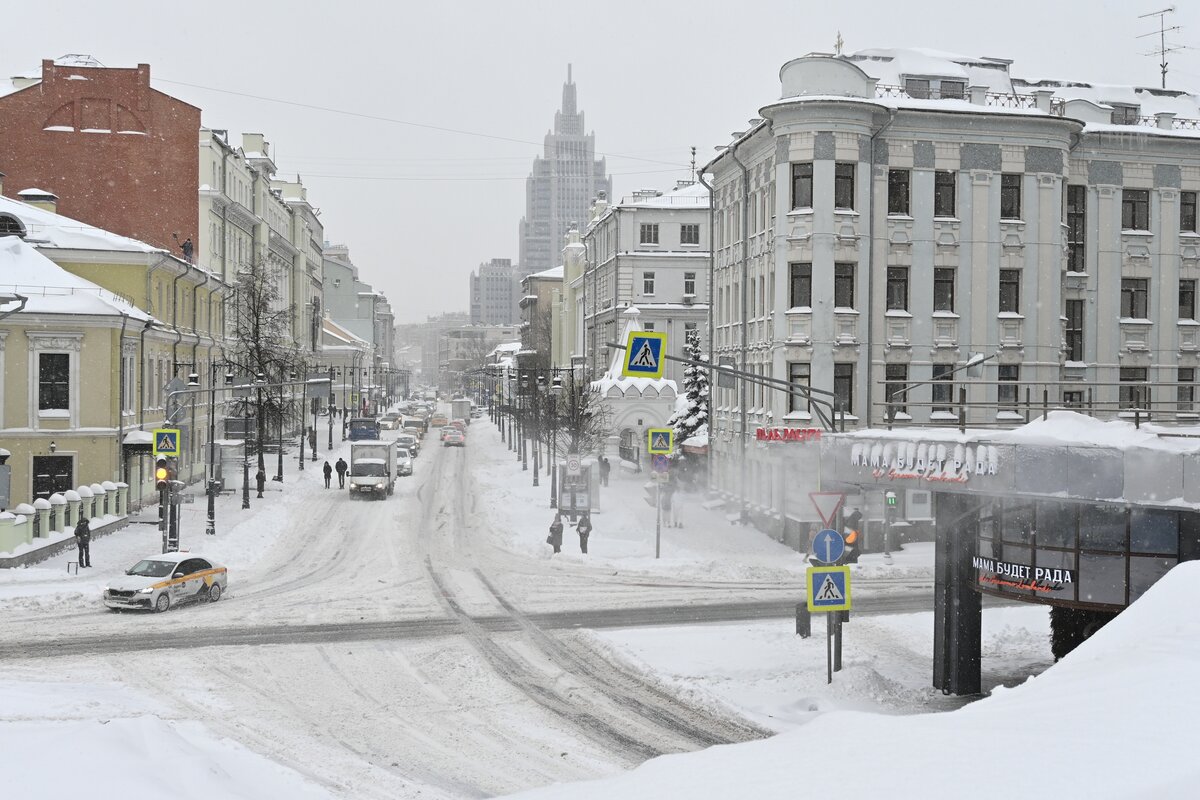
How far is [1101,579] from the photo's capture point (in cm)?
1773

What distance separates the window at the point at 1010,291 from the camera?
40.8 meters

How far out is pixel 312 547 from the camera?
38.6 meters

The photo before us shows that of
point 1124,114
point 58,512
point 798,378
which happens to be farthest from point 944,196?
point 58,512

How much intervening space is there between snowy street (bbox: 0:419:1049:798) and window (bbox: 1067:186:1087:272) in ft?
44.9

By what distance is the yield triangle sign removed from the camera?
19594mm

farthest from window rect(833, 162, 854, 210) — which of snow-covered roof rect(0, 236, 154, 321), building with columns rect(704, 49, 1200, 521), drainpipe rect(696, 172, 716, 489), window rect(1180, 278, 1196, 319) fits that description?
snow-covered roof rect(0, 236, 154, 321)

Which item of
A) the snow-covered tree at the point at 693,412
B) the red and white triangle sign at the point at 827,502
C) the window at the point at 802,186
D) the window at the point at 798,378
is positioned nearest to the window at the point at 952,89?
the window at the point at 802,186

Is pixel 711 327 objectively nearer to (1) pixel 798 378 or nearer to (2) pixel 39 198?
(1) pixel 798 378

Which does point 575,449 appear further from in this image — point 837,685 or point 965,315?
point 837,685

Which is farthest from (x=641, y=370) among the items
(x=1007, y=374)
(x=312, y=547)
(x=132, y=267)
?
(x=132, y=267)

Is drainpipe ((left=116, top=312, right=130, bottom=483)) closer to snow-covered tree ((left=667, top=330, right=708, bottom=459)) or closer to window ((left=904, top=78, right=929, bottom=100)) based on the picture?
snow-covered tree ((left=667, top=330, right=708, bottom=459))

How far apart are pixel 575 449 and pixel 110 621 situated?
106 ft

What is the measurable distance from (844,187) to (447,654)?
22.9 meters

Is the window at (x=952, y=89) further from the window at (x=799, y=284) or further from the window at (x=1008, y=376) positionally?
the window at (x=1008, y=376)
